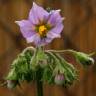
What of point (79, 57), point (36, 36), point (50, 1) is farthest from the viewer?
point (50, 1)

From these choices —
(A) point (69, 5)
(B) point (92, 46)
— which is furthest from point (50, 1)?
(B) point (92, 46)

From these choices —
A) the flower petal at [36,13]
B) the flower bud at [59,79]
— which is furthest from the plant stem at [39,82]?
the flower petal at [36,13]

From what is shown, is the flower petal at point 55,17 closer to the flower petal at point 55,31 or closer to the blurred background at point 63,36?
the flower petal at point 55,31

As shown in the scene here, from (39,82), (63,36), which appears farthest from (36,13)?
(63,36)

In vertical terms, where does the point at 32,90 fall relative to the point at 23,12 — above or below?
below

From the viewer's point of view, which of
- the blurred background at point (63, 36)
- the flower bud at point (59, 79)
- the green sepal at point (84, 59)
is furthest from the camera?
the blurred background at point (63, 36)

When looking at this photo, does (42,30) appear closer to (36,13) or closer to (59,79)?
(36,13)

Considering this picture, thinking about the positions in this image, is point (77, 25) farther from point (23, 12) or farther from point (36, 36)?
point (36, 36)
